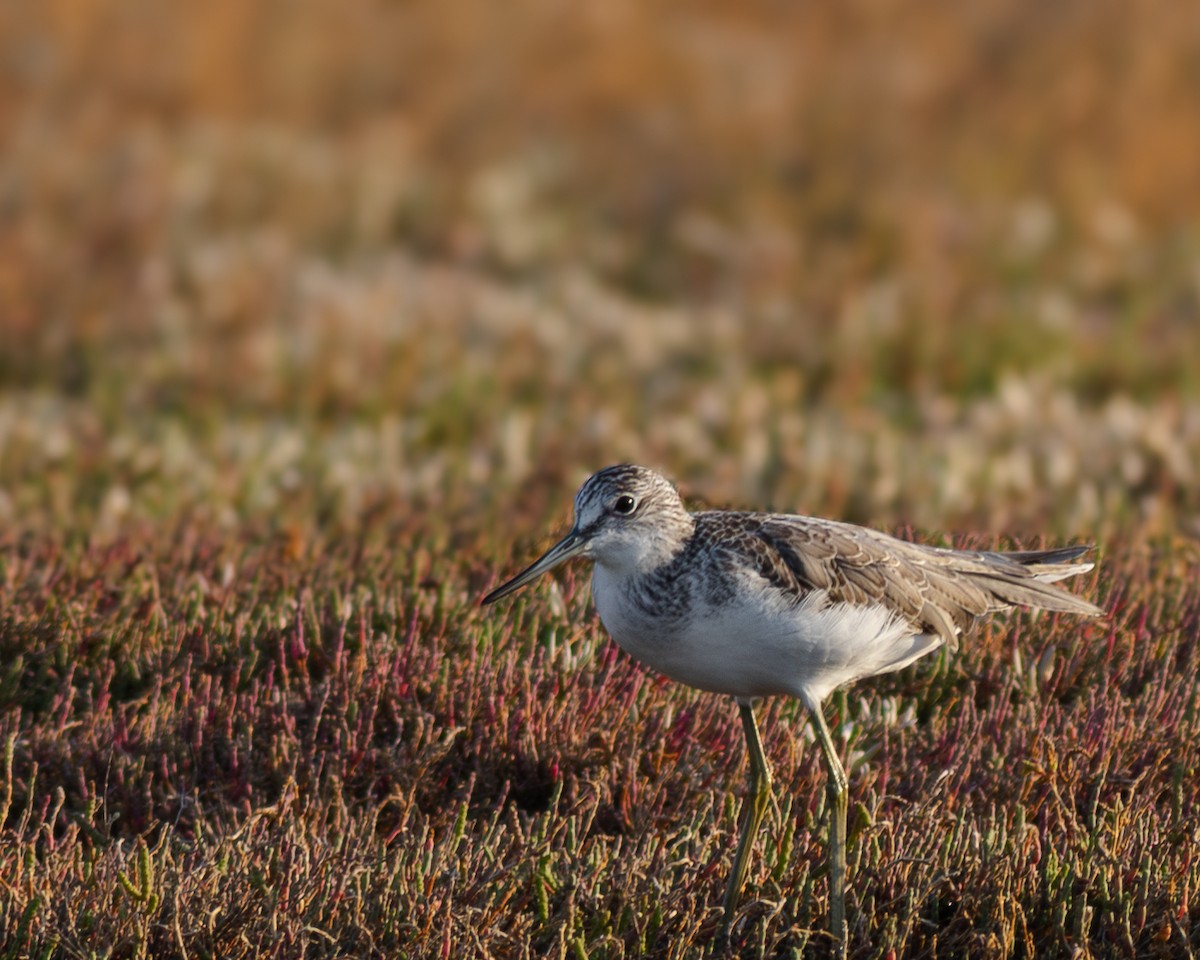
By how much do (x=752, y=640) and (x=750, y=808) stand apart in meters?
0.47

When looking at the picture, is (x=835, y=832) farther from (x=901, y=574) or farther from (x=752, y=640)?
(x=901, y=574)

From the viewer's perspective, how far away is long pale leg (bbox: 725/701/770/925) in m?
4.34

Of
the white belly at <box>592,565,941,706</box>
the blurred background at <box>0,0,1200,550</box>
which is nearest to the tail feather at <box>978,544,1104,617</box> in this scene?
the white belly at <box>592,565,941,706</box>

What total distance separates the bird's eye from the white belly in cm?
17

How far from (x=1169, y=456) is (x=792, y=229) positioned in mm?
5495

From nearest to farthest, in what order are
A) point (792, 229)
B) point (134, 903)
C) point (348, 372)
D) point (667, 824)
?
point (134, 903), point (667, 824), point (348, 372), point (792, 229)

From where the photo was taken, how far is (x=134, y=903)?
4.07 metres

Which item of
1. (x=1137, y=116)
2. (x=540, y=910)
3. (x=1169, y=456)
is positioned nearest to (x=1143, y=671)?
(x=540, y=910)

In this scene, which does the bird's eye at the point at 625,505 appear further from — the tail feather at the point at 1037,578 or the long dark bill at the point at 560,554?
the tail feather at the point at 1037,578

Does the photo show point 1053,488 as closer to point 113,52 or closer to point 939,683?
point 939,683

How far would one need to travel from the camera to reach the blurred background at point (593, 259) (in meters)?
9.50

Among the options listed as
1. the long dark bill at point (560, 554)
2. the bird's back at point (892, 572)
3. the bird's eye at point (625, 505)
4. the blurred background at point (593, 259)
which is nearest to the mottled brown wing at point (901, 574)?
the bird's back at point (892, 572)

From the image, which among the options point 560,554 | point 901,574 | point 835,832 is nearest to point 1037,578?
point 901,574

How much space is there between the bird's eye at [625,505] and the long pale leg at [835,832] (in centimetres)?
65
